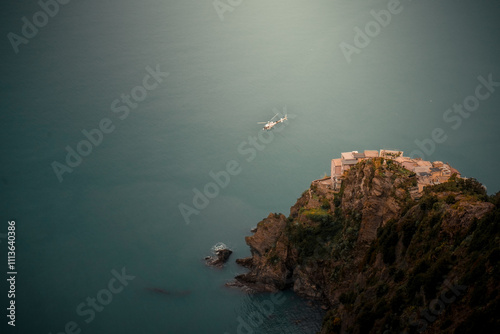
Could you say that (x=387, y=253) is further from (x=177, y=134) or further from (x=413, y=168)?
(x=177, y=134)

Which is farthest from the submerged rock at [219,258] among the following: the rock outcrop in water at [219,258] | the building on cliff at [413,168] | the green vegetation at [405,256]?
the building on cliff at [413,168]

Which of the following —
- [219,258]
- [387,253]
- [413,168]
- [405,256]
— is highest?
[413,168]

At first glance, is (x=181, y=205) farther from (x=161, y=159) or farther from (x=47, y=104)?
(x=47, y=104)

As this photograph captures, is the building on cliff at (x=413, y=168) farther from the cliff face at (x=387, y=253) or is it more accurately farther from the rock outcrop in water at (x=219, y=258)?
the rock outcrop in water at (x=219, y=258)

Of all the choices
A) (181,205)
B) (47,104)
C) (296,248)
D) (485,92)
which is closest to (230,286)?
(296,248)

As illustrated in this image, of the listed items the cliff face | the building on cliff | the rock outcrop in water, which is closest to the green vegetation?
the cliff face

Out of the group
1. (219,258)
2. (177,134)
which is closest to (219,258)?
(219,258)

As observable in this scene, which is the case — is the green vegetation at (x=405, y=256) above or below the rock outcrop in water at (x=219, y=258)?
below

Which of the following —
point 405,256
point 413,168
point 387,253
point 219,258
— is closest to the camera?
point 405,256
